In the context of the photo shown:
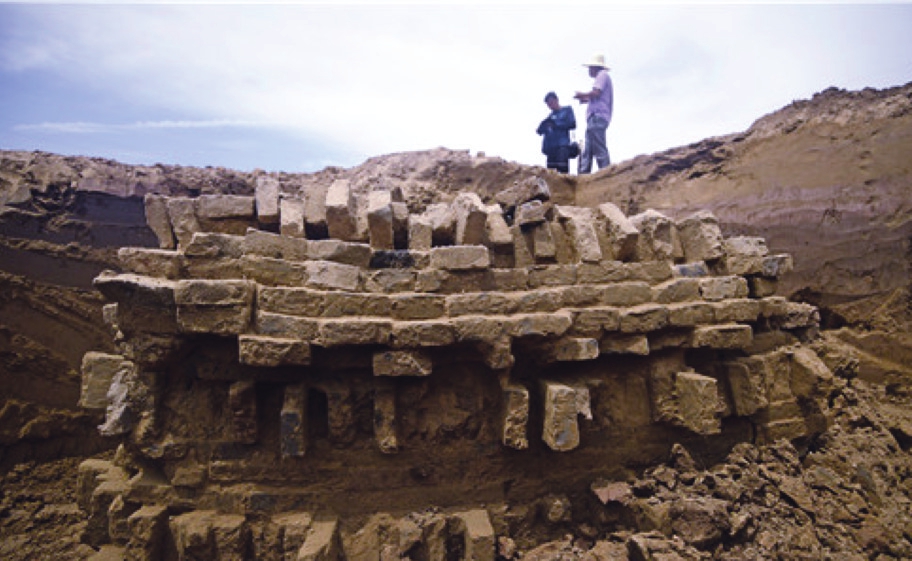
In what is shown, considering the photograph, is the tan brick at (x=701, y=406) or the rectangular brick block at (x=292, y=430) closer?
the rectangular brick block at (x=292, y=430)

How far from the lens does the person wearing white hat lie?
27.8 feet

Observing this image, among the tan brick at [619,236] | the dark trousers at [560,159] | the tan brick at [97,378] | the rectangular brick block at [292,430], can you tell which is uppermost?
the dark trousers at [560,159]

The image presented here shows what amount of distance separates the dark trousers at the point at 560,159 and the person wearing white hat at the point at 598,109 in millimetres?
647

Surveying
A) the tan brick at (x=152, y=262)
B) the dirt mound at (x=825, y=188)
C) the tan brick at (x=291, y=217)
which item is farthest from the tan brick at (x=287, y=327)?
the dirt mound at (x=825, y=188)

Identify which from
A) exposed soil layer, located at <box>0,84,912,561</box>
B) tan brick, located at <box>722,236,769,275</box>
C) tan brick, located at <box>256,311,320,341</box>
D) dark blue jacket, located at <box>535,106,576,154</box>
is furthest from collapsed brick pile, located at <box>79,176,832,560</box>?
dark blue jacket, located at <box>535,106,576,154</box>

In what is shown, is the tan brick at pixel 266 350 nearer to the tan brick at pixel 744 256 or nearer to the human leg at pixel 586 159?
A: the tan brick at pixel 744 256

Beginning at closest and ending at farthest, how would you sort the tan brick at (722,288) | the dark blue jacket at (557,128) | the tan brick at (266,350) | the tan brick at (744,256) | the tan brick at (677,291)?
1. the tan brick at (266,350)
2. the tan brick at (677,291)
3. the tan brick at (722,288)
4. the tan brick at (744,256)
5. the dark blue jacket at (557,128)

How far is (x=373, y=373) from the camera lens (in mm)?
2988

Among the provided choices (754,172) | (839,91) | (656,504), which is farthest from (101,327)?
(839,91)

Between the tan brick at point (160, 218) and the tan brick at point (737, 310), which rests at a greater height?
the tan brick at point (160, 218)

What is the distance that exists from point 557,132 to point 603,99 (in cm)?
110

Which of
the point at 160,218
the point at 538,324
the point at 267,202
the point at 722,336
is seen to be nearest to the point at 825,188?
the point at 722,336

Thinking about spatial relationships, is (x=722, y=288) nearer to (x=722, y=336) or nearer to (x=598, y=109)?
(x=722, y=336)

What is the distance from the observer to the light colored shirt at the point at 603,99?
8.46m
